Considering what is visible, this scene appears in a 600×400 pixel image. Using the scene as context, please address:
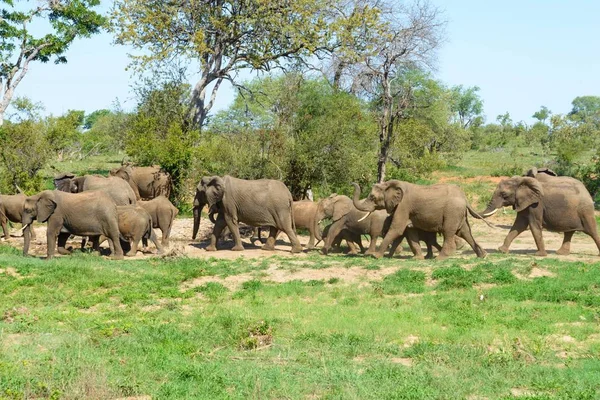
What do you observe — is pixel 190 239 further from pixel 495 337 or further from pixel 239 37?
pixel 495 337

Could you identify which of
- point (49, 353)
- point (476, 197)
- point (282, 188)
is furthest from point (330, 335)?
point (476, 197)

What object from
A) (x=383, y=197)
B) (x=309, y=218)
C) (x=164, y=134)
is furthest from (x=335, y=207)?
(x=164, y=134)

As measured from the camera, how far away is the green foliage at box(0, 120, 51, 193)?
27.6 metres

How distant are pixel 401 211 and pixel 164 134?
12.7m

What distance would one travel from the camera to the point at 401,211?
18688 millimetres

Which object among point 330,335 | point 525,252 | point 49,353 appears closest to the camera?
point 49,353

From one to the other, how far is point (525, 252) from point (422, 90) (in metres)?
25.4

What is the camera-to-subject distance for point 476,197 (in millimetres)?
32281

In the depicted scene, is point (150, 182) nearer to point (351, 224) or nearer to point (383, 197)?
point (351, 224)

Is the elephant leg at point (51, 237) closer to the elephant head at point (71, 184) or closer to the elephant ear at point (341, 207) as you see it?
the elephant head at point (71, 184)

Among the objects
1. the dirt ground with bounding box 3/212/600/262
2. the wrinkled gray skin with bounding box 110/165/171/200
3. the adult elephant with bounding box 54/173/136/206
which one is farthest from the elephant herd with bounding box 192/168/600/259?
the wrinkled gray skin with bounding box 110/165/171/200

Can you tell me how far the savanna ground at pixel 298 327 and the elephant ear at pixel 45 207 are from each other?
116cm

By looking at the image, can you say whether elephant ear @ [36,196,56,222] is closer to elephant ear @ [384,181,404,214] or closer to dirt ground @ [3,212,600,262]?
dirt ground @ [3,212,600,262]

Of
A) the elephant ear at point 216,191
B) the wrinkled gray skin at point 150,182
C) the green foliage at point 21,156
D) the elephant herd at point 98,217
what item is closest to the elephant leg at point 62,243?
the elephant herd at point 98,217
